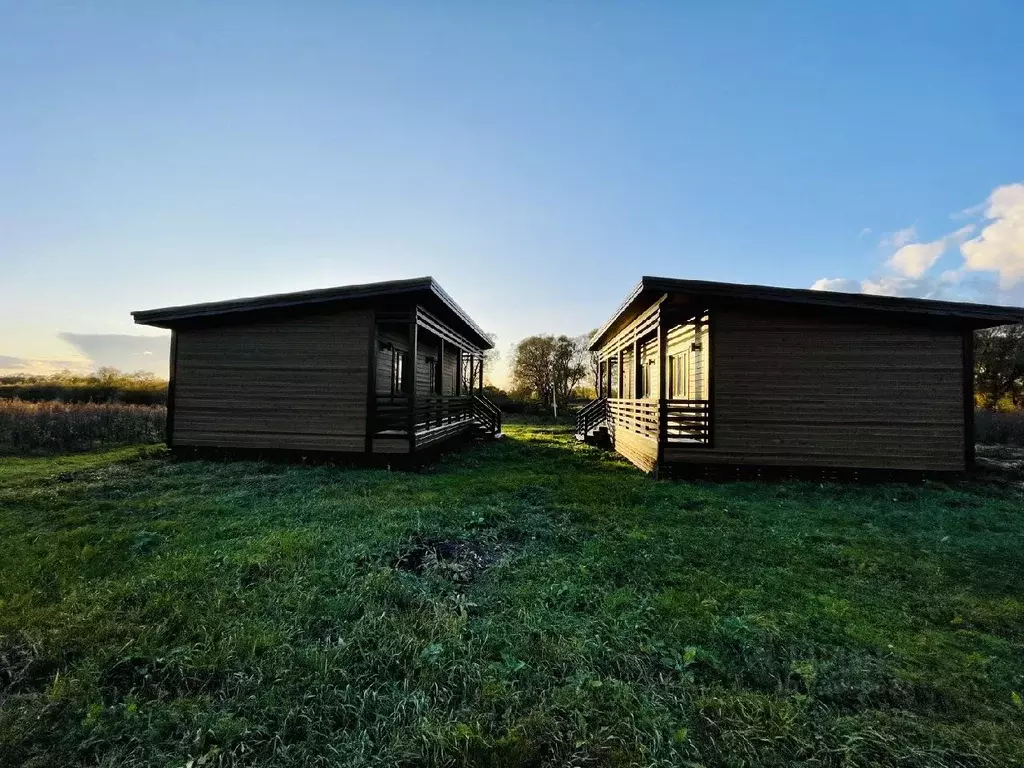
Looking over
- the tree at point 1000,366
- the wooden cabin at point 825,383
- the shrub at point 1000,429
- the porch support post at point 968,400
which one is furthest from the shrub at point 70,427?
the tree at point 1000,366

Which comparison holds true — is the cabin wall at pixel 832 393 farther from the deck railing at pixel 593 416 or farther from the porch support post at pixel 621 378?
the porch support post at pixel 621 378

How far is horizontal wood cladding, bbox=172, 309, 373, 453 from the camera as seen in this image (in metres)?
9.73

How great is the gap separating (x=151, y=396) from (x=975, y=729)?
24.7m

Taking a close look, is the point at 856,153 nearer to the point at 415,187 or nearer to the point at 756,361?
the point at 756,361

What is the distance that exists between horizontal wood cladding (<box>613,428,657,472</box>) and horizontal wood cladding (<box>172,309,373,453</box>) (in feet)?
19.7

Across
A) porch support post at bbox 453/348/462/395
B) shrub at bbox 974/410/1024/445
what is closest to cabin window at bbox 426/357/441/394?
porch support post at bbox 453/348/462/395

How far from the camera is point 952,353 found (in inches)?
341

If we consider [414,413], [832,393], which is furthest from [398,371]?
[832,393]

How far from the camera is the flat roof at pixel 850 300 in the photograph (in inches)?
326

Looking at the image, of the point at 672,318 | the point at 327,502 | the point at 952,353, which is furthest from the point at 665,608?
the point at 952,353

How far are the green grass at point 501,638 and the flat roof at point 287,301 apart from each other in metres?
4.69

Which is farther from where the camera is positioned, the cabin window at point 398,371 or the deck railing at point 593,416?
the deck railing at point 593,416

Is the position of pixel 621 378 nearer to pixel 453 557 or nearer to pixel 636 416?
pixel 636 416

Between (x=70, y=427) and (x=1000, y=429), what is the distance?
29631mm
